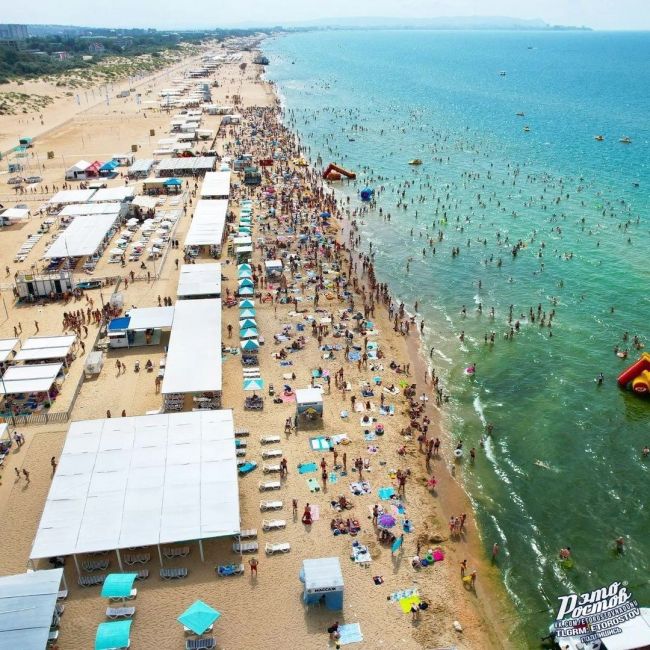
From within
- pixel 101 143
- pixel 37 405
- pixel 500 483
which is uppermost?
pixel 101 143

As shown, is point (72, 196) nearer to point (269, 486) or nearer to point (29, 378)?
point (29, 378)

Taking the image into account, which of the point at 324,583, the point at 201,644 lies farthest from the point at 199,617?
the point at 324,583

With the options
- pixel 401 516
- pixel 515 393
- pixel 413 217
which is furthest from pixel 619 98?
pixel 401 516

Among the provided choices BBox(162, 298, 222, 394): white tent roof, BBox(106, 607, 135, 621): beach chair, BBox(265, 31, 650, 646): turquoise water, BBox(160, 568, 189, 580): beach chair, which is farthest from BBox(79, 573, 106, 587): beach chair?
BBox(265, 31, 650, 646): turquoise water

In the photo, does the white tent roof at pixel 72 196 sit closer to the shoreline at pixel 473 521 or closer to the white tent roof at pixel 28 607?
the shoreline at pixel 473 521

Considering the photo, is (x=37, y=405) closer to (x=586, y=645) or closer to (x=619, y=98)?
(x=586, y=645)

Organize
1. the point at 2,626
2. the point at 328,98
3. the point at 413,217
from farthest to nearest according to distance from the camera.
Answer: the point at 328,98 < the point at 413,217 < the point at 2,626

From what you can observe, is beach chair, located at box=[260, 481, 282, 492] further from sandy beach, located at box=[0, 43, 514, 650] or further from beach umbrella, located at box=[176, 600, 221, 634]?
beach umbrella, located at box=[176, 600, 221, 634]
